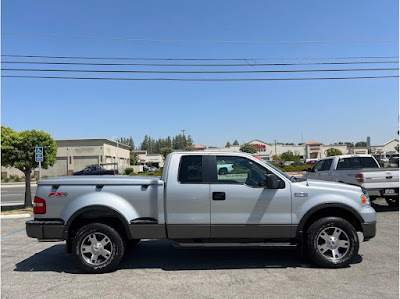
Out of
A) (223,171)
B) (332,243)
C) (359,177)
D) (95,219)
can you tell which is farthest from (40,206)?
(359,177)

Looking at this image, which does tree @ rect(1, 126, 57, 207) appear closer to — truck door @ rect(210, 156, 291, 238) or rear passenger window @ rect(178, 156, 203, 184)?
rear passenger window @ rect(178, 156, 203, 184)

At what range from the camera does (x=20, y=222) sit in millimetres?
10297

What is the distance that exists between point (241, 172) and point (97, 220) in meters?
2.51

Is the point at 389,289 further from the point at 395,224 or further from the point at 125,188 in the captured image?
the point at 395,224

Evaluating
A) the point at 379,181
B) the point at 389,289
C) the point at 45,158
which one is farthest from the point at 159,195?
the point at 45,158

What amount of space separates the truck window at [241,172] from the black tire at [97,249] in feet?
6.27

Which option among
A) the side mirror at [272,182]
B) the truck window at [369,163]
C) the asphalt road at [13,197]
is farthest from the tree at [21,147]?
the truck window at [369,163]

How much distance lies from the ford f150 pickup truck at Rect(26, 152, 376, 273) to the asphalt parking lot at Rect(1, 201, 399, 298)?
0.40m

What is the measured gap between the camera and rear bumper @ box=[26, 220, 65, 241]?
518 centimetres

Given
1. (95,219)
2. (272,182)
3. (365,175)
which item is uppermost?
(272,182)

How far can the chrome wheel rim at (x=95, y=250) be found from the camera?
516 cm

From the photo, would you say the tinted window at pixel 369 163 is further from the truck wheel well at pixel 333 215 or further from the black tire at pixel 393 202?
the truck wheel well at pixel 333 215

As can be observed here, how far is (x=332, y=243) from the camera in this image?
5168 mm

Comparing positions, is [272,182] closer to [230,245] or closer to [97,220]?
[230,245]
